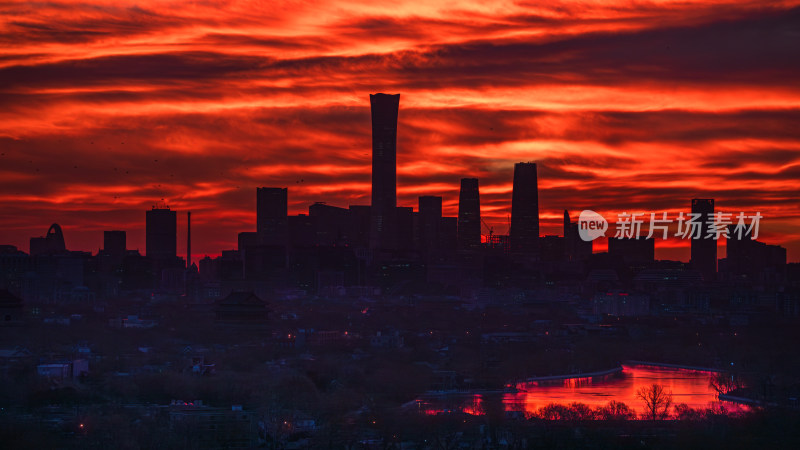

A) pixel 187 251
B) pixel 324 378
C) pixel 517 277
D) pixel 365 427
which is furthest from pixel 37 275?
pixel 365 427

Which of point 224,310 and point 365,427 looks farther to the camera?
point 224,310

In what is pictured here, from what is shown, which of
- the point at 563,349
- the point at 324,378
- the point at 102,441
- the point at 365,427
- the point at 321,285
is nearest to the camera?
the point at 102,441

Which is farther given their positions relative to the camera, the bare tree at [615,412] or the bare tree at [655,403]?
the bare tree at [655,403]

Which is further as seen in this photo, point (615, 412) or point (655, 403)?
point (655, 403)

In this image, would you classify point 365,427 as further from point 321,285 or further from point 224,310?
point 321,285

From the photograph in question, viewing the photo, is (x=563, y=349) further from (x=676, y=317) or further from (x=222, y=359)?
(x=676, y=317)

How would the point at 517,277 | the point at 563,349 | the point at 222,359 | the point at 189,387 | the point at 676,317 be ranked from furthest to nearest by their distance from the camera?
the point at 517,277 < the point at 676,317 < the point at 563,349 < the point at 222,359 < the point at 189,387

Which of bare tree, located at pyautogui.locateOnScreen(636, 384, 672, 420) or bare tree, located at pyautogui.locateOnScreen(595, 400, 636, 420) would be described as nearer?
bare tree, located at pyautogui.locateOnScreen(595, 400, 636, 420)

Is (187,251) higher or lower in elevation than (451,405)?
higher
